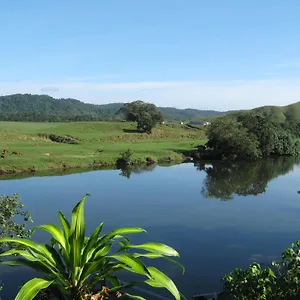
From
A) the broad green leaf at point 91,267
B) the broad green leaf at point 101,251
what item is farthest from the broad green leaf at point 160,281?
the broad green leaf at point 101,251

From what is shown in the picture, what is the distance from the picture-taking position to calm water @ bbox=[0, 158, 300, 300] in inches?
632

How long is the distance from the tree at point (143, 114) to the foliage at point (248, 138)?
78.9 feet

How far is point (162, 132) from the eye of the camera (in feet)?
272

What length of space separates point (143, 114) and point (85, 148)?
29.8 meters

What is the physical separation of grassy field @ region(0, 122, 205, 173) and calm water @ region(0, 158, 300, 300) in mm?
5137

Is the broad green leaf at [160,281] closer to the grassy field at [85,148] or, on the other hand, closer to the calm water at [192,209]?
the calm water at [192,209]

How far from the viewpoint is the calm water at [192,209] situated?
16047mm

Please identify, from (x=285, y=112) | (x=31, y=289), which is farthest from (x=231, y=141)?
(x=285, y=112)

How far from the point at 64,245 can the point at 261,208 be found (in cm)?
2462

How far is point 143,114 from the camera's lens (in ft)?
278

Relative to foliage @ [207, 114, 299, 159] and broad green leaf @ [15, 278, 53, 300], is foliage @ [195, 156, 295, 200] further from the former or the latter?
broad green leaf @ [15, 278, 53, 300]

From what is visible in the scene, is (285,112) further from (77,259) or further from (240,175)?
(77,259)

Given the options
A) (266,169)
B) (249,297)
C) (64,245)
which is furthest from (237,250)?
(266,169)

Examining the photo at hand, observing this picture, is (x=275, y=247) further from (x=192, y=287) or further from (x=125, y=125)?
(x=125, y=125)
